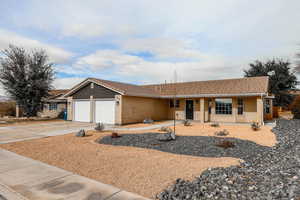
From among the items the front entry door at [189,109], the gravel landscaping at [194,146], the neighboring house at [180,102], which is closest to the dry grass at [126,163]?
the gravel landscaping at [194,146]

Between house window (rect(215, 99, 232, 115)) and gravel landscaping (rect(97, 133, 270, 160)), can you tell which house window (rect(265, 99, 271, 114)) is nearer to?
house window (rect(215, 99, 232, 115))

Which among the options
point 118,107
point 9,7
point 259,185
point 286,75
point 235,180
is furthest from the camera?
point 286,75

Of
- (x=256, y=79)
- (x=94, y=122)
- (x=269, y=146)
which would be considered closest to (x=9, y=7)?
(x=94, y=122)

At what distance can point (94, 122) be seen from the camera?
17.0 meters

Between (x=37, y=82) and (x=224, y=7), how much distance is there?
20.4 m

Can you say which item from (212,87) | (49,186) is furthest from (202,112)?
(49,186)

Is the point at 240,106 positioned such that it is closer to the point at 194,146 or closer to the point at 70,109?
the point at 194,146

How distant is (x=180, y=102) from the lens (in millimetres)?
18812

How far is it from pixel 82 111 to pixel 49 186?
1488 cm

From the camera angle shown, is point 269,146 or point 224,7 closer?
point 269,146

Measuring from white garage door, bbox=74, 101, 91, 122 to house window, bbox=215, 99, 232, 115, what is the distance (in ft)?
41.6

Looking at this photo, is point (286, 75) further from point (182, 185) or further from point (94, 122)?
point (182, 185)

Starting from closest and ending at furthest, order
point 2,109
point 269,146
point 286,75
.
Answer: point 269,146 < point 2,109 < point 286,75

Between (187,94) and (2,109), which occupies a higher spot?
(187,94)
